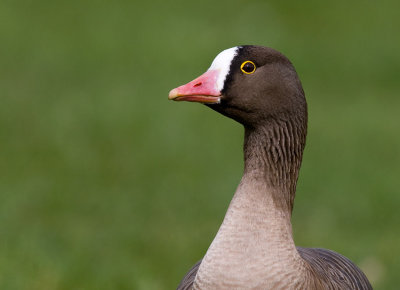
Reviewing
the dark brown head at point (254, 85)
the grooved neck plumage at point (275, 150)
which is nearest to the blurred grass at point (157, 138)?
the grooved neck plumage at point (275, 150)

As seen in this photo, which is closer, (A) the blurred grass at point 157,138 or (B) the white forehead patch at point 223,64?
(B) the white forehead patch at point 223,64

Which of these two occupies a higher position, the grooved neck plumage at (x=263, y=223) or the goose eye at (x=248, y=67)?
the goose eye at (x=248, y=67)

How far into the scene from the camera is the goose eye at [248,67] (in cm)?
466

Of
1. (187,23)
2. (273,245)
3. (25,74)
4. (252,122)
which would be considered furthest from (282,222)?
(187,23)

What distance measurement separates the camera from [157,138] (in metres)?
10.5

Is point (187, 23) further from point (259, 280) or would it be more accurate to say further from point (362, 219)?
point (259, 280)

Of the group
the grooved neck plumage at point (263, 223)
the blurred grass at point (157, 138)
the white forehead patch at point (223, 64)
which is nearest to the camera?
the grooved neck plumage at point (263, 223)

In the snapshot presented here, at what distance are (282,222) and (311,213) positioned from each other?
432 centimetres

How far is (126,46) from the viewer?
13.5 meters

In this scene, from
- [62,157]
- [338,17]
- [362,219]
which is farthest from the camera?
[338,17]

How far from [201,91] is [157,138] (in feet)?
19.7

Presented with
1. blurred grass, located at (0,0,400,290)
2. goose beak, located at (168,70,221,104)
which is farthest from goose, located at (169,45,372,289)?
blurred grass, located at (0,0,400,290)

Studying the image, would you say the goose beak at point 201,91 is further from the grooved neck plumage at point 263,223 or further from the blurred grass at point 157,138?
the blurred grass at point 157,138

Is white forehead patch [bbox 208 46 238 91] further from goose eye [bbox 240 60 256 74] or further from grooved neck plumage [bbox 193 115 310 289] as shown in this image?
grooved neck plumage [bbox 193 115 310 289]
